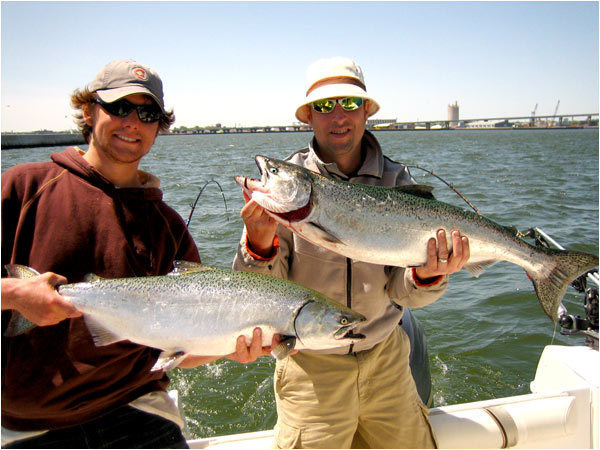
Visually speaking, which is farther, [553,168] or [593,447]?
[553,168]

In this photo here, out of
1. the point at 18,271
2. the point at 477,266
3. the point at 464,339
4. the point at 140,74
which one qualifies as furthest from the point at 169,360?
the point at 464,339

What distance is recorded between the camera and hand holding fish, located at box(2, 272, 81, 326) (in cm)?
223

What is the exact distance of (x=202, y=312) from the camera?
2.59 metres

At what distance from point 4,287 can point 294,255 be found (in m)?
2.03

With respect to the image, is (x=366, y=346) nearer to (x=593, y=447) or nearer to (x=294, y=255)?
(x=294, y=255)

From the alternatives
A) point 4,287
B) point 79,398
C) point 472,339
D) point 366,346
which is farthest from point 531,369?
point 4,287

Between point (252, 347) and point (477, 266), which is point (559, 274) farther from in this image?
point (252, 347)

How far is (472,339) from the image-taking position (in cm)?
838

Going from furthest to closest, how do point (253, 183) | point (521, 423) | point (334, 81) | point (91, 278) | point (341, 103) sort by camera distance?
point (521, 423), point (334, 81), point (341, 103), point (253, 183), point (91, 278)

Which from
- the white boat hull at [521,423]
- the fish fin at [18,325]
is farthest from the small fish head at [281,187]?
the white boat hull at [521,423]

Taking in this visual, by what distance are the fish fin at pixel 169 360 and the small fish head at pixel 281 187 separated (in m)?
1.09

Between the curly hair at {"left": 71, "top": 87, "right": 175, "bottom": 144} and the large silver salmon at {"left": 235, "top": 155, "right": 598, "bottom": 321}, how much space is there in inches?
32.9

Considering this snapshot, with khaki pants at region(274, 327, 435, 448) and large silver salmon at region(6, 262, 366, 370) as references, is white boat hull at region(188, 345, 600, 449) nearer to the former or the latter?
khaki pants at region(274, 327, 435, 448)

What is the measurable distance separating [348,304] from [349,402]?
2.75 ft
